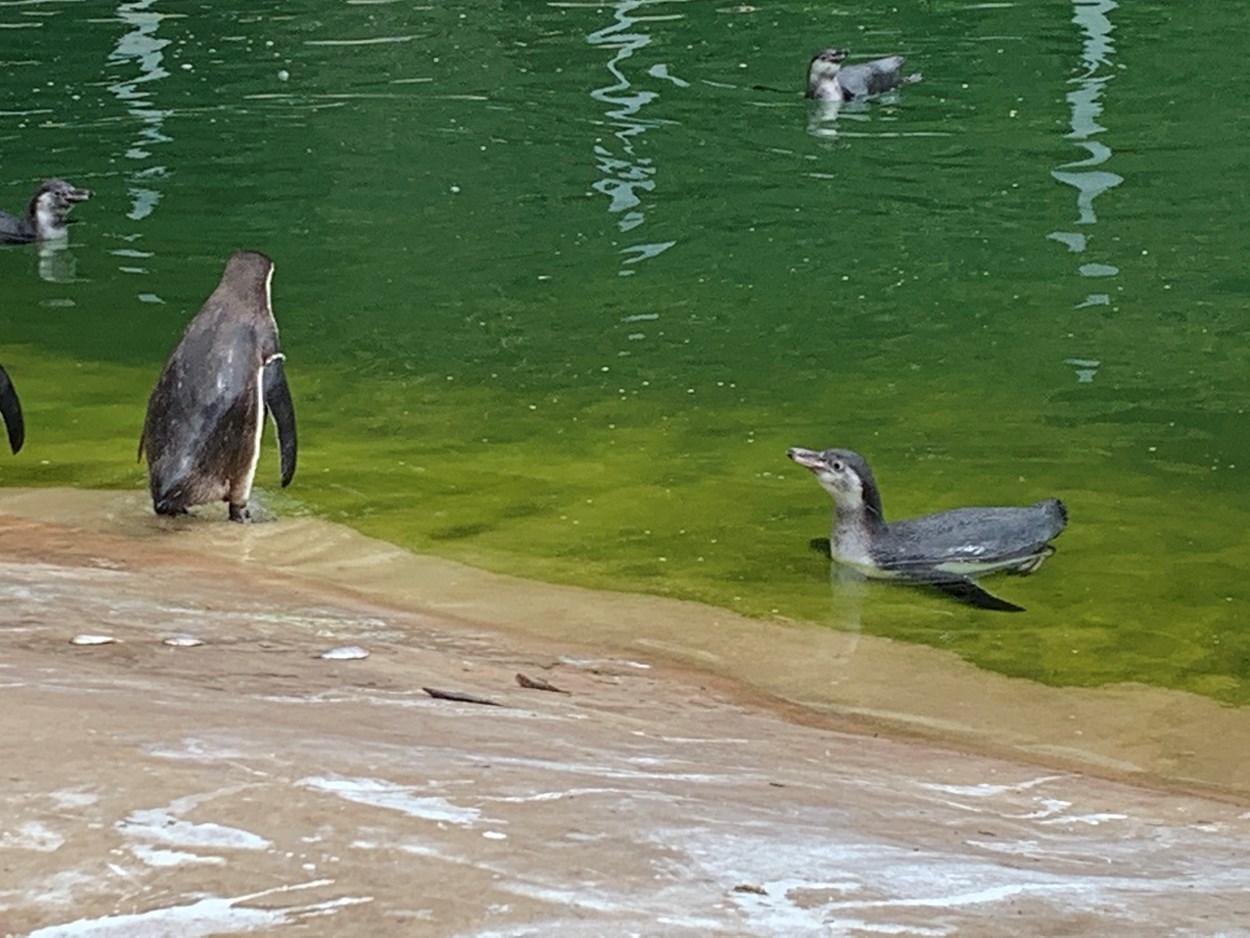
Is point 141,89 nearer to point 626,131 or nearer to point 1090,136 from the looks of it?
point 626,131

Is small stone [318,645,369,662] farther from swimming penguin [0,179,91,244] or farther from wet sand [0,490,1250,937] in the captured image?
swimming penguin [0,179,91,244]

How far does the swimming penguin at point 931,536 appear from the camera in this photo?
22.2 feet

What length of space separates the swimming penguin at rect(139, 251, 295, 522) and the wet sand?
0.17m

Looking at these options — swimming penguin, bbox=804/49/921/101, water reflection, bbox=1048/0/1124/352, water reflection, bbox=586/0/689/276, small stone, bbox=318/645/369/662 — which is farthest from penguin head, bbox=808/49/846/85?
small stone, bbox=318/645/369/662

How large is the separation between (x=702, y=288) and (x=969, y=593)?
471 cm

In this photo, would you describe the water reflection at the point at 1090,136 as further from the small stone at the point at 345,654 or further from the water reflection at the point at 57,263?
the water reflection at the point at 57,263

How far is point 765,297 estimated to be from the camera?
10930 mm

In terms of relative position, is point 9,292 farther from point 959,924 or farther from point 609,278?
point 959,924

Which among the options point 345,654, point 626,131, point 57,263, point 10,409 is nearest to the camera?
point 345,654

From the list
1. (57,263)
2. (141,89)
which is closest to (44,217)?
(57,263)

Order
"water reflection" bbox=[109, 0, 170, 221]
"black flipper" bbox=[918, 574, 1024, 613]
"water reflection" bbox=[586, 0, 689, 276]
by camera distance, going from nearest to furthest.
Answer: "black flipper" bbox=[918, 574, 1024, 613]
"water reflection" bbox=[586, 0, 689, 276]
"water reflection" bbox=[109, 0, 170, 221]

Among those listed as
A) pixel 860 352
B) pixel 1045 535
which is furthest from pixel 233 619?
pixel 860 352

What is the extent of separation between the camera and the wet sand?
8.89 ft

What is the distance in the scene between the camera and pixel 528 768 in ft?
11.9
